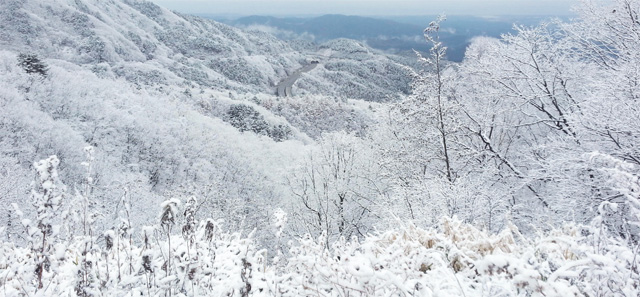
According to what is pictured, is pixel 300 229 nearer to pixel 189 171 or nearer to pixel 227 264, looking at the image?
pixel 189 171

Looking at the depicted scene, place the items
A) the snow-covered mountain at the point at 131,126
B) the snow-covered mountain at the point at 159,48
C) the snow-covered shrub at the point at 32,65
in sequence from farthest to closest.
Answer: the snow-covered mountain at the point at 159,48 < the snow-covered shrub at the point at 32,65 < the snow-covered mountain at the point at 131,126

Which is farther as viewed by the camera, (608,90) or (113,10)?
(113,10)

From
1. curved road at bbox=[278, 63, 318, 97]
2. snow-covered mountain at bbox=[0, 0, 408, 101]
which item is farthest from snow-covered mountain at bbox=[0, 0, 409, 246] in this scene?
curved road at bbox=[278, 63, 318, 97]

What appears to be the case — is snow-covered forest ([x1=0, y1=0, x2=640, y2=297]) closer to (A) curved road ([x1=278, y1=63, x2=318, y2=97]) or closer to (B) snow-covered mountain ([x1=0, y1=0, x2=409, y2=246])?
(B) snow-covered mountain ([x1=0, y1=0, x2=409, y2=246])

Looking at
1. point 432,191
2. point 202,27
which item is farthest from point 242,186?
point 202,27

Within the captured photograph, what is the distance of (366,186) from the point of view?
1656 cm

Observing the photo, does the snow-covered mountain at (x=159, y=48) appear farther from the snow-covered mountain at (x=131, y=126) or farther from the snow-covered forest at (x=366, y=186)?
the snow-covered forest at (x=366, y=186)

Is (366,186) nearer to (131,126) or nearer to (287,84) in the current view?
(131,126)

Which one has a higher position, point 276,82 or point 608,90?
point 608,90

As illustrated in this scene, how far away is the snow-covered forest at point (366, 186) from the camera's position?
261cm

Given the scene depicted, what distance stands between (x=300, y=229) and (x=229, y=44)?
9520cm

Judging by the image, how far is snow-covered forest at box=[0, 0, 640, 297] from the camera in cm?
261

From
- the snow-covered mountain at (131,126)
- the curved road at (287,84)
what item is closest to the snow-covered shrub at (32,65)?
the snow-covered mountain at (131,126)

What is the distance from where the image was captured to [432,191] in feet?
33.7
